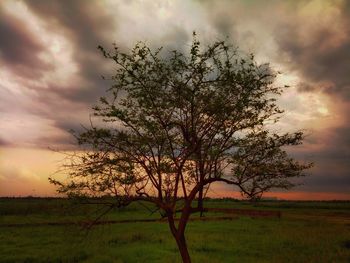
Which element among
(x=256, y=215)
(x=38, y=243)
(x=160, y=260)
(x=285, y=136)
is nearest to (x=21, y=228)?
(x=38, y=243)

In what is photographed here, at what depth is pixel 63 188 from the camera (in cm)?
1402

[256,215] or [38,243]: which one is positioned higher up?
[256,215]

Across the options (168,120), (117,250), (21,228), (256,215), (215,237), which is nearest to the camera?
(168,120)

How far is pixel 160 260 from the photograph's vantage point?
90.3ft

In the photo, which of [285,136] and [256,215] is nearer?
[285,136]

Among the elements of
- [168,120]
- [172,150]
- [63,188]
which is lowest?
[63,188]

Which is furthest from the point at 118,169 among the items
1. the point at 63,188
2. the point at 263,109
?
the point at 263,109

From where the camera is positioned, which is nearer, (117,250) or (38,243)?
(117,250)

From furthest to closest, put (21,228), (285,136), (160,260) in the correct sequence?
(21,228), (160,260), (285,136)

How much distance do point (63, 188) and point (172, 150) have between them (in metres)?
3.92

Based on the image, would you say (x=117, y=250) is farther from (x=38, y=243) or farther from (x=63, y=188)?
(x=63, y=188)

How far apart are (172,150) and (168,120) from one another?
107 centimetres

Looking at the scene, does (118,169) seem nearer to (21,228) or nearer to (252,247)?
(252,247)

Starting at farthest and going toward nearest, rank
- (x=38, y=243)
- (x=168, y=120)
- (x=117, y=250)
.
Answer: (x=38, y=243) < (x=117, y=250) < (x=168, y=120)
